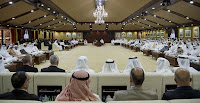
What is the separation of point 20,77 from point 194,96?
2.16 m

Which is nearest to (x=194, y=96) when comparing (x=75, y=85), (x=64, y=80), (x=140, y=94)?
(x=140, y=94)

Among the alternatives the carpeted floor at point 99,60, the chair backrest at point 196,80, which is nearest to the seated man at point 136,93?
the chair backrest at point 196,80

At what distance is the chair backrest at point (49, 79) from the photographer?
3656 mm

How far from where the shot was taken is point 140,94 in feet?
7.06

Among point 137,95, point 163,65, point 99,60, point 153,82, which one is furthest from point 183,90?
point 99,60

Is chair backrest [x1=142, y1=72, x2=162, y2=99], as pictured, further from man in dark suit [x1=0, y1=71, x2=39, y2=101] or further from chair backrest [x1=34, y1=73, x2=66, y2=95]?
man in dark suit [x1=0, y1=71, x2=39, y2=101]

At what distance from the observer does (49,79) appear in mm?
3676

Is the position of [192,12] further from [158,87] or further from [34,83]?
[34,83]

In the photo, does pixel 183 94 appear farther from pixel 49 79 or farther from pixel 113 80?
pixel 49 79

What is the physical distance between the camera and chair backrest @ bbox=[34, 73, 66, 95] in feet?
12.0

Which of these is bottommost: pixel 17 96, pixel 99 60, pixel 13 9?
pixel 99 60

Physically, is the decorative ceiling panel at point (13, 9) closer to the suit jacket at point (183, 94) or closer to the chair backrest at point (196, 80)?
the chair backrest at point (196, 80)

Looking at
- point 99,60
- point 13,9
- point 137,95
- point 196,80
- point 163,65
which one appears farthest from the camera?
point 13,9

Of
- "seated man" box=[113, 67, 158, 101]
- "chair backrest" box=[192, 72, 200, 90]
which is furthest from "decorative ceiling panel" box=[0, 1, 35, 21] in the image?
"seated man" box=[113, 67, 158, 101]
